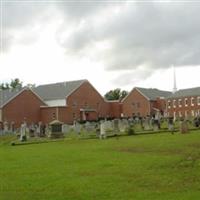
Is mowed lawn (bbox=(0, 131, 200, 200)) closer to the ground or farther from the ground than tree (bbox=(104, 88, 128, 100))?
closer to the ground

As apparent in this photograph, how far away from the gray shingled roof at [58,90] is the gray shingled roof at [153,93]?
1781cm

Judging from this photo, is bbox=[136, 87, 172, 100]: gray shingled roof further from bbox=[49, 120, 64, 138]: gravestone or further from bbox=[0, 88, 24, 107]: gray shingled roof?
bbox=[49, 120, 64, 138]: gravestone

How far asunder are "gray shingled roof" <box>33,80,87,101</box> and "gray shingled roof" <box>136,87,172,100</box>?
1781cm

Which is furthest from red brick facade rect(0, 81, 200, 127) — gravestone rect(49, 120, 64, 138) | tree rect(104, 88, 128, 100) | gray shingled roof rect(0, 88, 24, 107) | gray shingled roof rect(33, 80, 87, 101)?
gravestone rect(49, 120, 64, 138)

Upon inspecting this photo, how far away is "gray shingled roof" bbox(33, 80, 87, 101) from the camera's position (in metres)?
85.1

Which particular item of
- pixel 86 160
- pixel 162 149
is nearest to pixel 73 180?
pixel 86 160

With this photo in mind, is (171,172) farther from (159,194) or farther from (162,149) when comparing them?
(162,149)

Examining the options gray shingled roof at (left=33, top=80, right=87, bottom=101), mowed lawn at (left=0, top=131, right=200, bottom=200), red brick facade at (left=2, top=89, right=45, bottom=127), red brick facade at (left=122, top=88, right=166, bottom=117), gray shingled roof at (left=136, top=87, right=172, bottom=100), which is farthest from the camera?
gray shingled roof at (left=136, top=87, right=172, bottom=100)

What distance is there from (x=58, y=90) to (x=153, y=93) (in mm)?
23988

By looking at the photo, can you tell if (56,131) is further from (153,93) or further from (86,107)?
(153,93)

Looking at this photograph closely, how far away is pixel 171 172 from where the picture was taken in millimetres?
14922

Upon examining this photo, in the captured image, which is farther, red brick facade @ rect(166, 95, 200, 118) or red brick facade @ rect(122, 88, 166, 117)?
red brick facade @ rect(166, 95, 200, 118)

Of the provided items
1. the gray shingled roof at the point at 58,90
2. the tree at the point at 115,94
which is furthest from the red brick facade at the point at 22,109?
the tree at the point at 115,94

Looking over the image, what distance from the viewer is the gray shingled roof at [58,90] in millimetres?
85125
